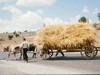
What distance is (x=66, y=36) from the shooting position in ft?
77.3

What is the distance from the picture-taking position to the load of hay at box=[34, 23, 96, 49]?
23.0 meters

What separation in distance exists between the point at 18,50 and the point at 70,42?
627cm

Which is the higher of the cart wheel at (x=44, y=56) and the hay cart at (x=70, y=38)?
the hay cart at (x=70, y=38)

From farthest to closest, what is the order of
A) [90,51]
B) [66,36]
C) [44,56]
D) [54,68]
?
1. [44,56]
2. [66,36]
3. [90,51]
4. [54,68]

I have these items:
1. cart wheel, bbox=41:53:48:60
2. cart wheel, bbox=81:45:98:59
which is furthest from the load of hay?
cart wheel, bbox=41:53:48:60

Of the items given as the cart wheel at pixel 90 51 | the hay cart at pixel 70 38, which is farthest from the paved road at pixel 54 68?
the hay cart at pixel 70 38

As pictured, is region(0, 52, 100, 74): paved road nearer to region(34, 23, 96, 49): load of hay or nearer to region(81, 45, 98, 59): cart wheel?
region(81, 45, 98, 59): cart wheel

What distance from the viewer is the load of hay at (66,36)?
23000 millimetres

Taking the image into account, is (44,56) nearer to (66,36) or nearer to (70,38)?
(66,36)

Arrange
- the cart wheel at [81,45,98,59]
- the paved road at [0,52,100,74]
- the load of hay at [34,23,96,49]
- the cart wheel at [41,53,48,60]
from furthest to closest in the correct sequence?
the cart wheel at [41,53,48,60] → the cart wheel at [81,45,98,59] → the load of hay at [34,23,96,49] → the paved road at [0,52,100,74]

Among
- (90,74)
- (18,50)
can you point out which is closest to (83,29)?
(18,50)

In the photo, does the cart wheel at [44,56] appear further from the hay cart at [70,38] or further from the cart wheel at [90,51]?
the cart wheel at [90,51]

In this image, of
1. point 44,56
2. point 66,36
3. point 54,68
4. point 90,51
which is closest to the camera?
point 54,68

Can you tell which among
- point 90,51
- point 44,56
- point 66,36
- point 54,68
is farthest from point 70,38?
point 54,68
